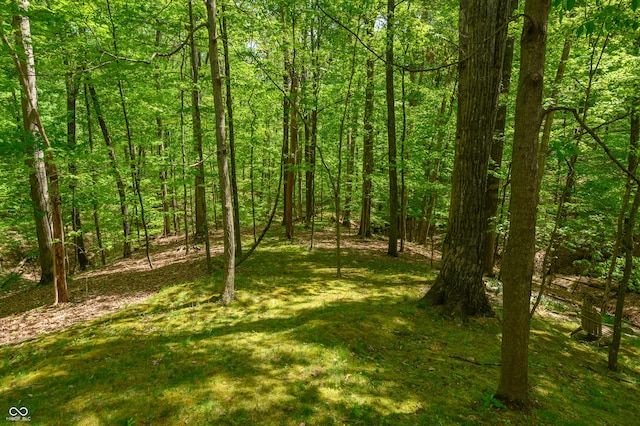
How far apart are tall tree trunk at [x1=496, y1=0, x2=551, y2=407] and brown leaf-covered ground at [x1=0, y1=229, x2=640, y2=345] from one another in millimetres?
8815

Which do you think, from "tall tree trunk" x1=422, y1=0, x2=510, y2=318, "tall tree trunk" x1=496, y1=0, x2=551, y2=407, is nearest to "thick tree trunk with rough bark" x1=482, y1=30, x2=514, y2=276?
"tall tree trunk" x1=422, y1=0, x2=510, y2=318

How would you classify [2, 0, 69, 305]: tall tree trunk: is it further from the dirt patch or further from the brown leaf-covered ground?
the brown leaf-covered ground

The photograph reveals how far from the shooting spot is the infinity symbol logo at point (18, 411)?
4.01 metres

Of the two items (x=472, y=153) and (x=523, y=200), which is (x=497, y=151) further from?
(x=523, y=200)

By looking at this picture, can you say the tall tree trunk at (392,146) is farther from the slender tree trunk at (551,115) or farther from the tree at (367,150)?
the slender tree trunk at (551,115)

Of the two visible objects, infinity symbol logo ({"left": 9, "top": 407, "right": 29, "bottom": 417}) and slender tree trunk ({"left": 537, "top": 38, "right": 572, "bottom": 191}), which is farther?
slender tree trunk ({"left": 537, "top": 38, "right": 572, "bottom": 191})

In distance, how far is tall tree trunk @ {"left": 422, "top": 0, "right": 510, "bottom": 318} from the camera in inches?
259

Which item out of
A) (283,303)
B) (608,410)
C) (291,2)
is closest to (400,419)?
(608,410)

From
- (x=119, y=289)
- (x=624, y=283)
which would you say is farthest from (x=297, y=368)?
(x=119, y=289)

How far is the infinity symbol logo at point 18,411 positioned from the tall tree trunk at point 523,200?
5984 mm

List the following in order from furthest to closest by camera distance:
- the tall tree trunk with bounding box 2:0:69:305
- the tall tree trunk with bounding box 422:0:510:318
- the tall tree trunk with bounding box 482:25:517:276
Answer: the tall tree trunk with bounding box 482:25:517:276, the tall tree trunk with bounding box 2:0:69:305, the tall tree trunk with bounding box 422:0:510:318

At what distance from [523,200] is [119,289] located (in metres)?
11.2

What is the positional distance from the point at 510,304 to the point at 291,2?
10787 millimetres

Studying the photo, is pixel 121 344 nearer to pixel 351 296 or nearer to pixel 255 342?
pixel 255 342
